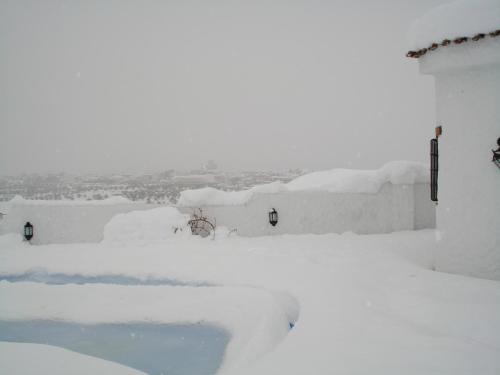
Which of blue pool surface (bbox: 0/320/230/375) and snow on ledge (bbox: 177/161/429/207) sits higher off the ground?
snow on ledge (bbox: 177/161/429/207)

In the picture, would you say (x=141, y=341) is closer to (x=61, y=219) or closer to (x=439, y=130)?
(x=439, y=130)

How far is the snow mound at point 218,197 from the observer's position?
38.4 feet

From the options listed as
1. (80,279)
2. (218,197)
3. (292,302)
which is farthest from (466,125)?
(80,279)

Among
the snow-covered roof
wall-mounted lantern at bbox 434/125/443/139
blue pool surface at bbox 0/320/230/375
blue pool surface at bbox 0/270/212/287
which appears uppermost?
the snow-covered roof

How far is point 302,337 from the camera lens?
12.8ft

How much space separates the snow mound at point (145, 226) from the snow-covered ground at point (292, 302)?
0.82 m

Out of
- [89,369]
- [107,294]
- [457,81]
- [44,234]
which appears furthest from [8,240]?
[457,81]

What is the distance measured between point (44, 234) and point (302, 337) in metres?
11.6

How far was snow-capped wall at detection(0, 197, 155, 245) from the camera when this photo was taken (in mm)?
12016

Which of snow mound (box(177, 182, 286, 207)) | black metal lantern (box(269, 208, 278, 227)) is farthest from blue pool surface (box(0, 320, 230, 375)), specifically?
snow mound (box(177, 182, 286, 207))

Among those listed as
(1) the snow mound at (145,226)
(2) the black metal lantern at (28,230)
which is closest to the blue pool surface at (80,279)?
(1) the snow mound at (145,226)

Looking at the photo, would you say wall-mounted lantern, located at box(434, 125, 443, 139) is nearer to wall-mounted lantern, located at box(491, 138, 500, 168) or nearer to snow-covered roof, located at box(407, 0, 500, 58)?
wall-mounted lantern, located at box(491, 138, 500, 168)

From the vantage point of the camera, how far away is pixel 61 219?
12.0 meters

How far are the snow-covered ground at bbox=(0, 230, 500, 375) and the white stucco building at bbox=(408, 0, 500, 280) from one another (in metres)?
0.58
